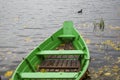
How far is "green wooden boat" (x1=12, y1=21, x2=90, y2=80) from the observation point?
11586mm

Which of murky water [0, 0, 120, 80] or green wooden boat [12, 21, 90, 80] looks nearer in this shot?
green wooden boat [12, 21, 90, 80]

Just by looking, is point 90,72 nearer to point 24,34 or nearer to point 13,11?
point 24,34

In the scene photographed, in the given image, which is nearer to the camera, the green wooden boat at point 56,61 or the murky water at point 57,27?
the green wooden boat at point 56,61

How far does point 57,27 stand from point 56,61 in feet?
34.0

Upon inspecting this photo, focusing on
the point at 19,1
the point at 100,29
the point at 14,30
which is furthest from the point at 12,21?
the point at 19,1

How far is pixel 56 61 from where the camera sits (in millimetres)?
14930

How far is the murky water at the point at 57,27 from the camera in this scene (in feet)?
53.5

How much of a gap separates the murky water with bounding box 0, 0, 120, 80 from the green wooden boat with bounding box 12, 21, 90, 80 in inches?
52.0

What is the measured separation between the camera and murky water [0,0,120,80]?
16.3m

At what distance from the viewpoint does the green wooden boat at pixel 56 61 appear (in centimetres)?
1159

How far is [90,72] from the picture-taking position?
14727 mm

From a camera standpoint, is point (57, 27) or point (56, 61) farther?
point (57, 27)

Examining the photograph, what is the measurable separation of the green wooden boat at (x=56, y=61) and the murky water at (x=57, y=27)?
4.34ft

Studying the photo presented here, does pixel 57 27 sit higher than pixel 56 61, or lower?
higher
